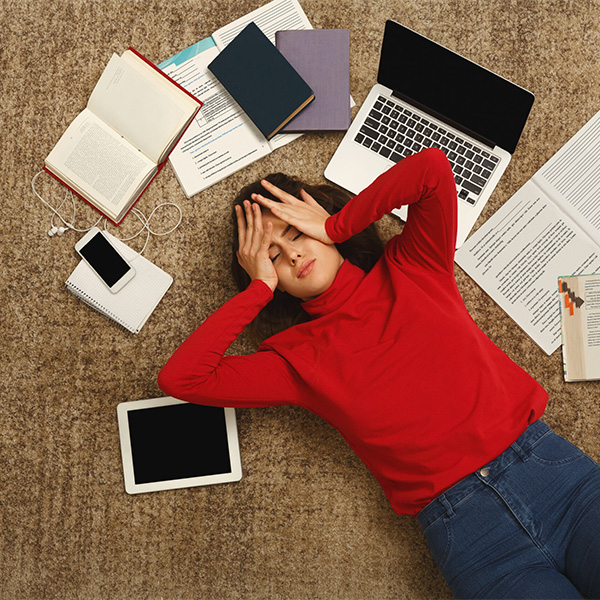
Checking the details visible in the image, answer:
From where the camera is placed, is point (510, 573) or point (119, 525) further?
point (119, 525)

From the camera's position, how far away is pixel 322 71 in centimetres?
123

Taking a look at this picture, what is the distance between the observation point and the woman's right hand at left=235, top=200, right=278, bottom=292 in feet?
3.31

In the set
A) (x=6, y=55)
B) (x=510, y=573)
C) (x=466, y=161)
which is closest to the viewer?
(x=510, y=573)

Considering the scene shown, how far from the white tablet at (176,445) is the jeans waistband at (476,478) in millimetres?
442

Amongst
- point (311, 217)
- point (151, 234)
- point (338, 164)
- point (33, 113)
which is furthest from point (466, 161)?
point (33, 113)

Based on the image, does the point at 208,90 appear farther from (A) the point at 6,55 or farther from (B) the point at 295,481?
(B) the point at 295,481

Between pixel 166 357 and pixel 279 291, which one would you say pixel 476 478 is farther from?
pixel 166 357

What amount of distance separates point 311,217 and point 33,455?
87 centimetres

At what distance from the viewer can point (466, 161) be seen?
3.91 ft

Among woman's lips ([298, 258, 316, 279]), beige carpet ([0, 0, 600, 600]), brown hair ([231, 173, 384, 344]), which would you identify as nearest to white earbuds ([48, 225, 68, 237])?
beige carpet ([0, 0, 600, 600])

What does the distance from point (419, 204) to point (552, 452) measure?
0.56 m

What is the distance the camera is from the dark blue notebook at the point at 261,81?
1.19 meters

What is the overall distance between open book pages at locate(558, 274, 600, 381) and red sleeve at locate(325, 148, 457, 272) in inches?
14.1

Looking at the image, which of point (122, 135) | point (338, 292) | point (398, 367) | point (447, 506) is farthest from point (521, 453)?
point (122, 135)
